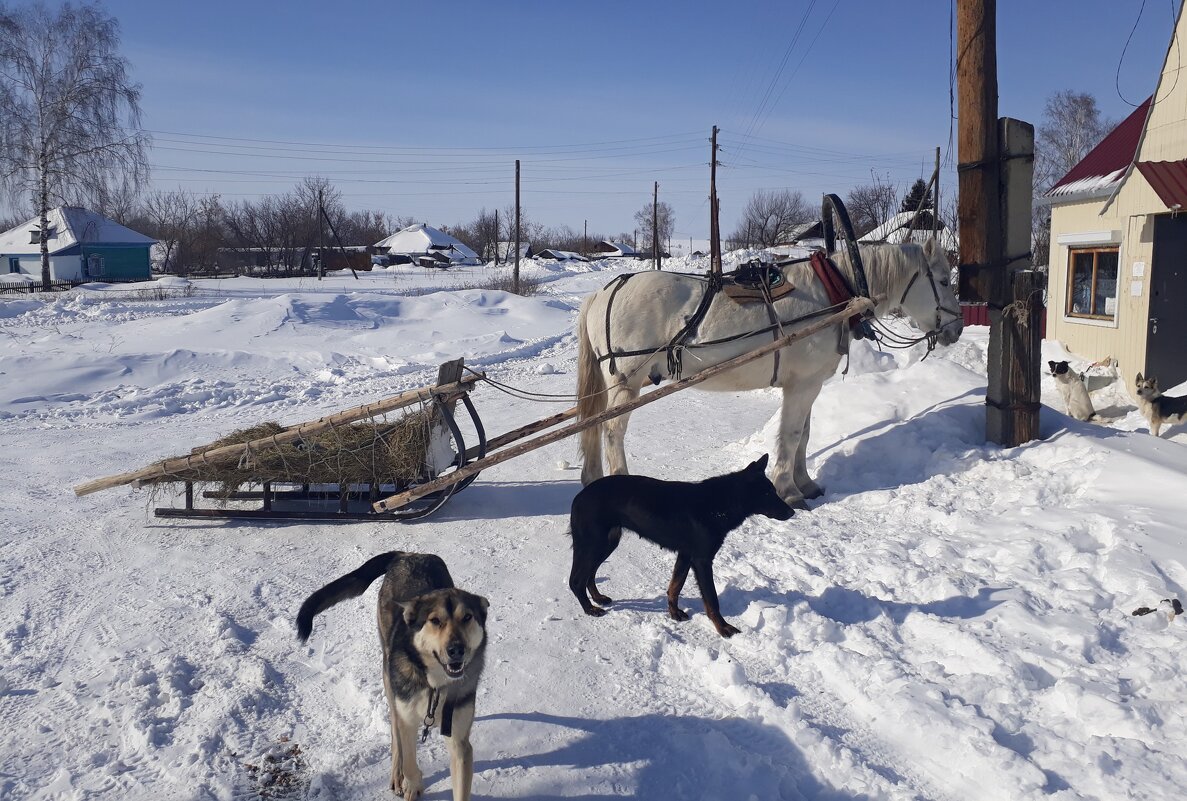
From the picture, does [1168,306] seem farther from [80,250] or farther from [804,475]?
[80,250]

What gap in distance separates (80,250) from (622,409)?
1995 inches

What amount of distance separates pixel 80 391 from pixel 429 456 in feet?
29.0

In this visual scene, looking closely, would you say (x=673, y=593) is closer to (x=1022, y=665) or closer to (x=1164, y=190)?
(x=1022, y=665)

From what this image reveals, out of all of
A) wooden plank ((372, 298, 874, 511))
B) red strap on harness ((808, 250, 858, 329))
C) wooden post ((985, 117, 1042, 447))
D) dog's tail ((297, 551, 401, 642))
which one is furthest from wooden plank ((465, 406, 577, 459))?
wooden post ((985, 117, 1042, 447))

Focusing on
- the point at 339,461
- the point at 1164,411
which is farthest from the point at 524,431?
the point at 1164,411

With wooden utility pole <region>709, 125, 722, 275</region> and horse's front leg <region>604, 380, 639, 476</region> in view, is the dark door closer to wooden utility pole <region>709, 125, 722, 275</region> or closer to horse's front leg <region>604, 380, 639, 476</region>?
horse's front leg <region>604, 380, 639, 476</region>

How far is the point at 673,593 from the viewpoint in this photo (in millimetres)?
4656

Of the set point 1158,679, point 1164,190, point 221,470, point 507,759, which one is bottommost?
point 507,759

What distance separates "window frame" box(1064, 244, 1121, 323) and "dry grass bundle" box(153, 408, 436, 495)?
447 inches

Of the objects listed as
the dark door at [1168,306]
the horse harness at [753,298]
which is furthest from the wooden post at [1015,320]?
the dark door at [1168,306]

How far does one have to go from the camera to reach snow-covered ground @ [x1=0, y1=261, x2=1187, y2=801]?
3328mm

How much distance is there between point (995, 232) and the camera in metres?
7.21

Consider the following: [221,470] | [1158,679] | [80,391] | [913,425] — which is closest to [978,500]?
[913,425]

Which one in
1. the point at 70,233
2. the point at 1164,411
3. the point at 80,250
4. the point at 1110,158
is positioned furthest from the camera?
the point at 80,250
